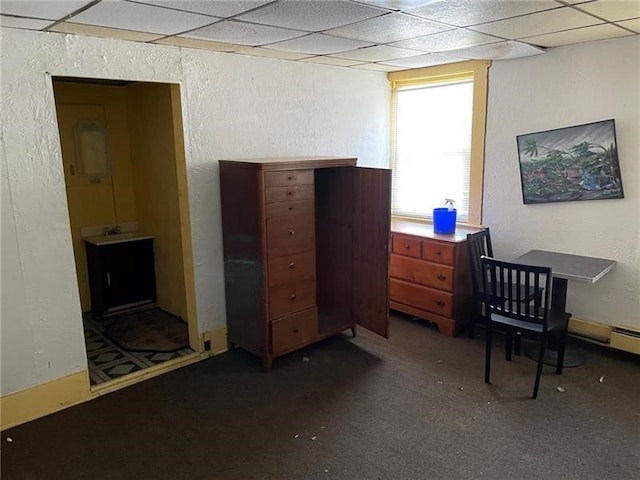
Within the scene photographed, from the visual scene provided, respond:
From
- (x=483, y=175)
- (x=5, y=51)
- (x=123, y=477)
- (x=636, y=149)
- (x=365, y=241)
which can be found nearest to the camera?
(x=123, y=477)

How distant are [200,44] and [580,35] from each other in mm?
2503

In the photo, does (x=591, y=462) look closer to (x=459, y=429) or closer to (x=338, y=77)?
(x=459, y=429)

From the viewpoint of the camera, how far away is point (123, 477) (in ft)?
7.84

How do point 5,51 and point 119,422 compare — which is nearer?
point 5,51

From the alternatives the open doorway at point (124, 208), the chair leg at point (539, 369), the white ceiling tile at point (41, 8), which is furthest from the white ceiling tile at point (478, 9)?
the open doorway at point (124, 208)

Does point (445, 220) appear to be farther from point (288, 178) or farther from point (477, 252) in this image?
point (288, 178)

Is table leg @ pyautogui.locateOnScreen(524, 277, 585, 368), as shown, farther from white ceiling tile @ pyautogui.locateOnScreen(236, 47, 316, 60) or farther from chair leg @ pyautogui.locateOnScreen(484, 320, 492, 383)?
white ceiling tile @ pyautogui.locateOnScreen(236, 47, 316, 60)

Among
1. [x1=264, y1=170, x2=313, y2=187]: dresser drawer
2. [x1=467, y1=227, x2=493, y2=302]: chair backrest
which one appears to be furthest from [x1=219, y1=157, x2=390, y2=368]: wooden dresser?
[x1=467, y1=227, x2=493, y2=302]: chair backrest

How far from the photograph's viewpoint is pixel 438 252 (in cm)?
393

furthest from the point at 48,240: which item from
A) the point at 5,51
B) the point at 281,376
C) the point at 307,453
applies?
the point at 307,453

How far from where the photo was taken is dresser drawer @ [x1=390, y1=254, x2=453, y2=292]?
12.8 feet

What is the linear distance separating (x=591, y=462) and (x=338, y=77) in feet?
11.2

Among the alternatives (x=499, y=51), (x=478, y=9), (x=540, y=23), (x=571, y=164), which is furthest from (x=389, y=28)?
(x=571, y=164)

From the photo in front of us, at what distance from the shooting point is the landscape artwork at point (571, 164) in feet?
11.1
